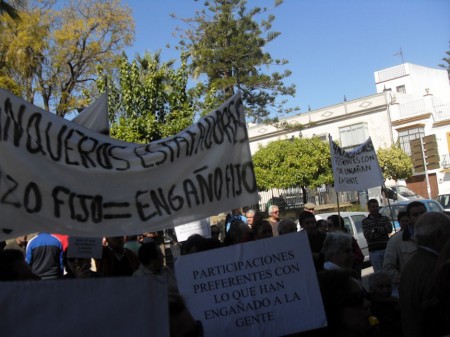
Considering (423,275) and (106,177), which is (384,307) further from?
(106,177)

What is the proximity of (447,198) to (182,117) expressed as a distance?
30.7ft

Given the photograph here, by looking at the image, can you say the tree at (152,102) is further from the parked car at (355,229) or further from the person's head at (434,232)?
the person's head at (434,232)

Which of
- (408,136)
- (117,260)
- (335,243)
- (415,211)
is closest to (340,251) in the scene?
(335,243)

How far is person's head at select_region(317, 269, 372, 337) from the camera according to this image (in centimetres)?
307

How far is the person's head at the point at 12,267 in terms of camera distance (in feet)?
11.4

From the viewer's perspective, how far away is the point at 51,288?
2.39m

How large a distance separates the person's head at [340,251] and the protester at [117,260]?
7.99ft

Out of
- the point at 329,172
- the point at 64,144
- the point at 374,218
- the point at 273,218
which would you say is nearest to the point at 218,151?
the point at 64,144

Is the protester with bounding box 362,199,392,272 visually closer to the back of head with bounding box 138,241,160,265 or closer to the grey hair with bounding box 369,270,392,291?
the grey hair with bounding box 369,270,392,291

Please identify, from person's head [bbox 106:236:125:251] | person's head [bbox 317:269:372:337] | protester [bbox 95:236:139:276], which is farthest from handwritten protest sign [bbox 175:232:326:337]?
person's head [bbox 106:236:125:251]

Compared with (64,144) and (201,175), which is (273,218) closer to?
(201,175)

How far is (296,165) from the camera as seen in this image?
34.9 m

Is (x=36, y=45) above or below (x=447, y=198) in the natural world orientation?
above

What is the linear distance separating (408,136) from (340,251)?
133 ft
